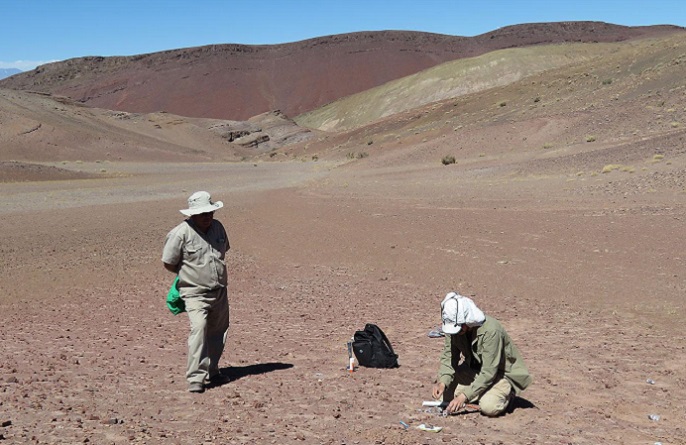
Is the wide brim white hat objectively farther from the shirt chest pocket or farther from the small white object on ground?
the small white object on ground

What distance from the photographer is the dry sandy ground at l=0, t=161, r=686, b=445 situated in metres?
6.08

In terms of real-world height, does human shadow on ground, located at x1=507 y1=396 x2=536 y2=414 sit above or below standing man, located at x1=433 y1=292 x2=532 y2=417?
below

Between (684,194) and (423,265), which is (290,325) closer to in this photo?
(423,265)

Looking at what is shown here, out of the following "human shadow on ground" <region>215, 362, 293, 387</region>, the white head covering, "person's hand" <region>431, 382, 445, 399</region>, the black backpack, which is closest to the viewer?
the white head covering

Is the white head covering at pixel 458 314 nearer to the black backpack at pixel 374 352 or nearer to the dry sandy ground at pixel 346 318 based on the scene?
the dry sandy ground at pixel 346 318

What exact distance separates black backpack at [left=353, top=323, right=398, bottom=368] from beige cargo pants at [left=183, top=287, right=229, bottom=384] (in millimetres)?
1360

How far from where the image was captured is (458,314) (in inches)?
235

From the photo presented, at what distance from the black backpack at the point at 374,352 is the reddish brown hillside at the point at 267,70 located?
127305 mm

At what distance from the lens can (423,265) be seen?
577 inches

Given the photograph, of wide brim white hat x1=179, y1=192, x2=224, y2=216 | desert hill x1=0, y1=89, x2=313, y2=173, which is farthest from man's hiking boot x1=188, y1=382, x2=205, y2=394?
desert hill x1=0, y1=89, x2=313, y2=173

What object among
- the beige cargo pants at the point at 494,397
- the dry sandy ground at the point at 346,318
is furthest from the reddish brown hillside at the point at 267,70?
the beige cargo pants at the point at 494,397

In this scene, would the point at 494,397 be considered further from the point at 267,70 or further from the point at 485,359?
the point at 267,70

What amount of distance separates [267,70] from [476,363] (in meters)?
150

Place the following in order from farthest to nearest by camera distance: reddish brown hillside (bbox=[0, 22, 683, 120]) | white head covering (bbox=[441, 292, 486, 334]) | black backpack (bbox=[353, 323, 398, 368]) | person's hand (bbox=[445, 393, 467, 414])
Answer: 1. reddish brown hillside (bbox=[0, 22, 683, 120])
2. black backpack (bbox=[353, 323, 398, 368])
3. person's hand (bbox=[445, 393, 467, 414])
4. white head covering (bbox=[441, 292, 486, 334])
